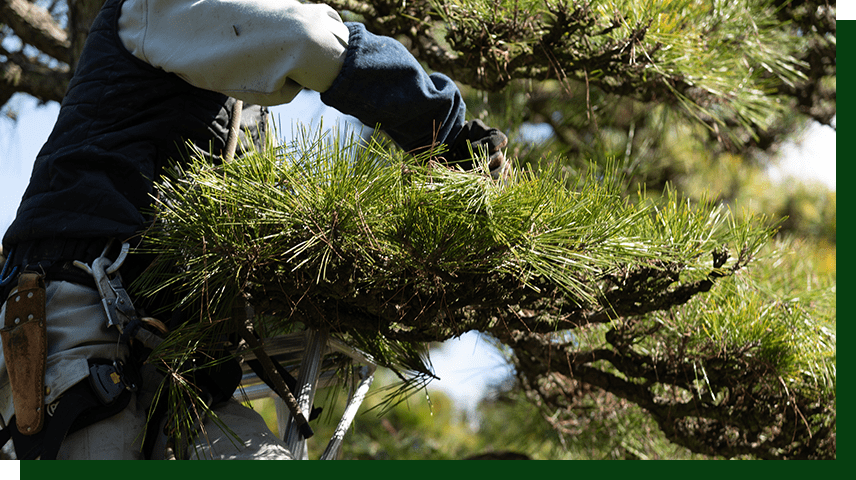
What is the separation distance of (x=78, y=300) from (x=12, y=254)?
9 centimetres

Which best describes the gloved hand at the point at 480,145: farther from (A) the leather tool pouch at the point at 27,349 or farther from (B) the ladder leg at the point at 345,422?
(A) the leather tool pouch at the point at 27,349

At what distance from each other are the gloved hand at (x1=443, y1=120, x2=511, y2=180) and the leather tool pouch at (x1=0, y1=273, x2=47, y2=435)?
333 mm

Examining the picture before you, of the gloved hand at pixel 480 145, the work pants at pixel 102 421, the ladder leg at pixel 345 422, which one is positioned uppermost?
the gloved hand at pixel 480 145

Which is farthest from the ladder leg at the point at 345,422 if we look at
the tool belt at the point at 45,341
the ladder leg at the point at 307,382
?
the tool belt at the point at 45,341

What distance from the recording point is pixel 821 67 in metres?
1.22

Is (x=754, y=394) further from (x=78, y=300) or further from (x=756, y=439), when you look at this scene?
(x=78, y=300)

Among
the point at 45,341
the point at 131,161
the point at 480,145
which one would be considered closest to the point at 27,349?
the point at 45,341

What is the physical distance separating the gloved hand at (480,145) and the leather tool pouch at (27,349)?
1.09 ft

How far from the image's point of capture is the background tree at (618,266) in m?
0.51

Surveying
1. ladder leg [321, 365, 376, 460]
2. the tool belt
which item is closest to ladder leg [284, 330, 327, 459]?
ladder leg [321, 365, 376, 460]

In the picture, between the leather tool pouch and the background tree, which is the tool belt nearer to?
the leather tool pouch

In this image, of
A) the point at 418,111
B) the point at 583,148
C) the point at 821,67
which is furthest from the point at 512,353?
the point at 821,67

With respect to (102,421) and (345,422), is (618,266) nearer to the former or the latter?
(345,422)

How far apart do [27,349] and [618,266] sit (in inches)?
18.0
